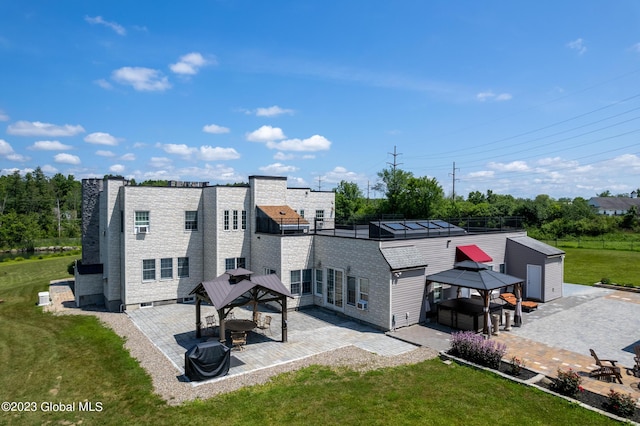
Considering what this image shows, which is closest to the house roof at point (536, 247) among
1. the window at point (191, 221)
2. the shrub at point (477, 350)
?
the shrub at point (477, 350)

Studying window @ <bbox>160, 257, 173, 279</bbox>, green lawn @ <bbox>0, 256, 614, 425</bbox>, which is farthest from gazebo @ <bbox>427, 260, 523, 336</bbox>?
window @ <bbox>160, 257, 173, 279</bbox>

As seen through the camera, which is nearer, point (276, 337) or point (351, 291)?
point (276, 337)

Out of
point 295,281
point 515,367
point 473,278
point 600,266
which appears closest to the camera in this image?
point 515,367

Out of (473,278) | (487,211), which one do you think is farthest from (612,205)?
(473,278)

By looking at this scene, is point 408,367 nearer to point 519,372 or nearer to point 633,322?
point 519,372

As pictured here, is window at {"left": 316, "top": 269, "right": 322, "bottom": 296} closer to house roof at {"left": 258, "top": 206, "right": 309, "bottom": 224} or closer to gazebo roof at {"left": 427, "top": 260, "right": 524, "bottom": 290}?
house roof at {"left": 258, "top": 206, "right": 309, "bottom": 224}

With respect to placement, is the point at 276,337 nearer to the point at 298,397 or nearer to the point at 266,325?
the point at 266,325
